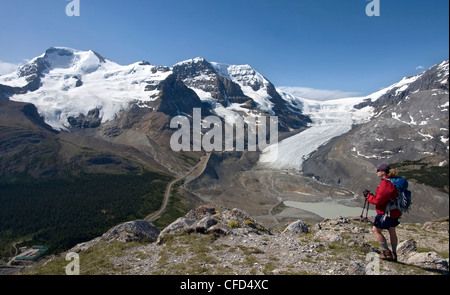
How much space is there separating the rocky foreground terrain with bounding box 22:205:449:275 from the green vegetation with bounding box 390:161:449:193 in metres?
97.8

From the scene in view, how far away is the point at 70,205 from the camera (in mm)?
117750

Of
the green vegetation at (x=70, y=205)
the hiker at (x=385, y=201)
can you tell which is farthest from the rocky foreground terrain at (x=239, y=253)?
the green vegetation at (x=70, y=205)

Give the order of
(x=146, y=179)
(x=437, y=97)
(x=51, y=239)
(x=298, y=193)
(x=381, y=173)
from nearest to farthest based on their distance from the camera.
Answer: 1. (x=381, y=173)
2. (x=51, y=239)
3. (x=298, y=193)
4. (x=146, y=179)
5. (x=437, y=97)

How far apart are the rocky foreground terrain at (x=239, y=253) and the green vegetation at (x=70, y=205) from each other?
257ft

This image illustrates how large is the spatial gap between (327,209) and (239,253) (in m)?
120

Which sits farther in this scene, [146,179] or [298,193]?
[146,179]

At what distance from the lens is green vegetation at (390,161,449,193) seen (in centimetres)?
10175

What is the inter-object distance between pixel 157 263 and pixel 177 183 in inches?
5575

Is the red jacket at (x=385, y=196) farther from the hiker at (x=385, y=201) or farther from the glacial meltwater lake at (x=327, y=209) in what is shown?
the glacial meltwater lake at (x=327, y=209)

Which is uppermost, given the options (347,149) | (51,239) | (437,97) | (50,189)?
(437,97)

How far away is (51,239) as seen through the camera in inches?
3593
